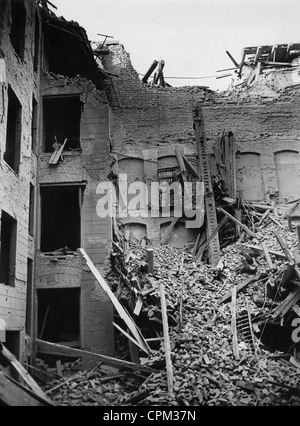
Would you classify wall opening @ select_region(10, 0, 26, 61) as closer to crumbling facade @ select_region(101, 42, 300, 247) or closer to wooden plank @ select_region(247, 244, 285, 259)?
crumbling facade @ select_region(101, 42, 300, 247)

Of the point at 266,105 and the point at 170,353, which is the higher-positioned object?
the point at 266,105

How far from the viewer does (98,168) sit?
1267 cm

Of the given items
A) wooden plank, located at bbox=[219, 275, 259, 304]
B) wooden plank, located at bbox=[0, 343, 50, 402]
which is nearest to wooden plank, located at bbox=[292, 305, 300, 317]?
wooden plank, located at bbox=[219, 275, 259, 304]

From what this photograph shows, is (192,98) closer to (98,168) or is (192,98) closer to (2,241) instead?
(98,168)

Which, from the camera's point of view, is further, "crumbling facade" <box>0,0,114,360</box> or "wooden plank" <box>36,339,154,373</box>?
"crumbling facade" <box>0,0,114,360</box>

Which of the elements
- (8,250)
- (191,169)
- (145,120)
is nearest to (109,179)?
(8,250)

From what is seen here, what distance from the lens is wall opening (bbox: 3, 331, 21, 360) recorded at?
9.47 metres

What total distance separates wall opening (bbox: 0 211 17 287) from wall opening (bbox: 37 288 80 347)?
2.61 meters

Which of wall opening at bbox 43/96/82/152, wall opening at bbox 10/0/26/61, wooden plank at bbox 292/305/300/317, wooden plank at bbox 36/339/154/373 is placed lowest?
wooden plank at bbox 36/339/154/373

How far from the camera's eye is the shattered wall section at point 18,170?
925 centimetres

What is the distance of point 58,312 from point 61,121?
22.6 ft

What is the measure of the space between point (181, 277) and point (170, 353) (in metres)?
3.50

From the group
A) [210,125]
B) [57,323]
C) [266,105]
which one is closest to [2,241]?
[57,323]

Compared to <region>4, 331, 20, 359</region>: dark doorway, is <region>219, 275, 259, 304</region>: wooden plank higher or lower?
higher
